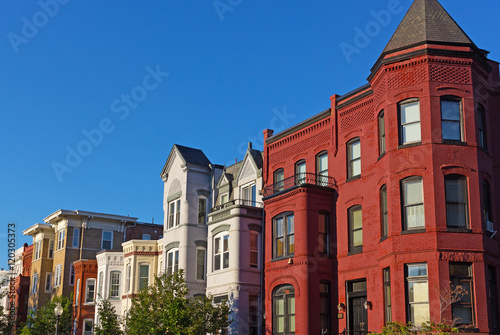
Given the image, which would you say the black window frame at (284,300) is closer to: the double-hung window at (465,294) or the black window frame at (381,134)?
the black window frame at (381,134)

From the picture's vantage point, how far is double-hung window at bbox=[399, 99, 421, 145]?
2562 cm

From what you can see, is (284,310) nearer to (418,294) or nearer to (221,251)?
(221,251)

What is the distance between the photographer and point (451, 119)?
83.4ft

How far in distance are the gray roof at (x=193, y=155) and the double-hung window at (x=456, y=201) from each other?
20.7 metres

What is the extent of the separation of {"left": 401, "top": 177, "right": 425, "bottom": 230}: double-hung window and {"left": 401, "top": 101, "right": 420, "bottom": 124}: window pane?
2.53 m

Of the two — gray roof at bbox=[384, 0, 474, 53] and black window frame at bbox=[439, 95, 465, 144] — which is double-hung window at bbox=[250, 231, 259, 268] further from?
black window frame at bbox=[439, 95, 465, 144]

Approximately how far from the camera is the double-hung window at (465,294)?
23094 mm

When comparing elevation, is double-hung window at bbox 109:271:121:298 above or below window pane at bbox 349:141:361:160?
below

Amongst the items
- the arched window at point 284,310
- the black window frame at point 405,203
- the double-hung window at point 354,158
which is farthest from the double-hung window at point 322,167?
the black window frame at point 405,203

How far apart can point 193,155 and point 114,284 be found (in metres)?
14.1

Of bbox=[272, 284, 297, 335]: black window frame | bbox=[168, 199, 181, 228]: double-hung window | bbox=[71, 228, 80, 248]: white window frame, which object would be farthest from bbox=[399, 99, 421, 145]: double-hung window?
bbox=[71, 228, 80, 248]: white window frame

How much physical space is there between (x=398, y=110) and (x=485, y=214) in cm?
545

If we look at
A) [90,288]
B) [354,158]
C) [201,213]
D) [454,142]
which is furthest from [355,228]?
[90,288]

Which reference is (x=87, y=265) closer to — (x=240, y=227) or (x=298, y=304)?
(x=240, y=227)
